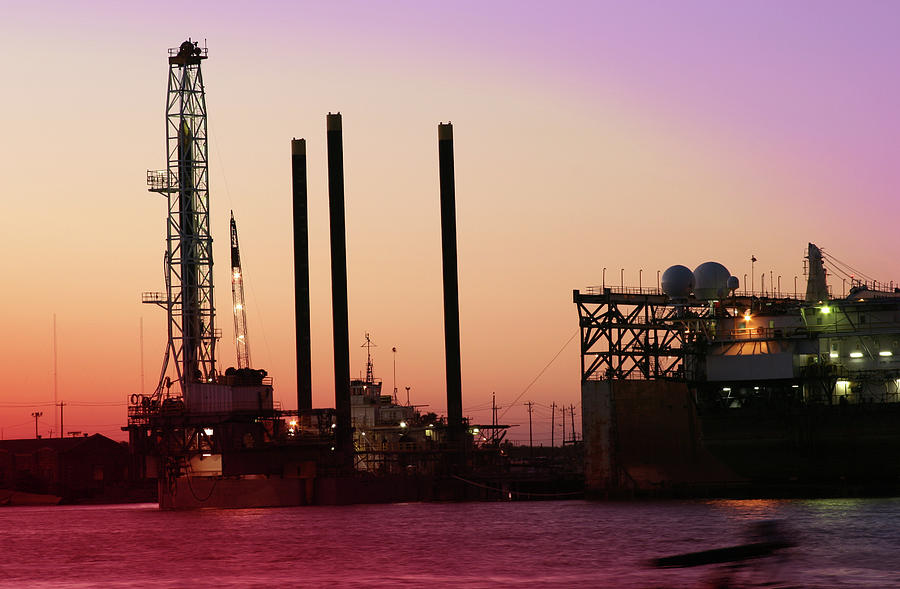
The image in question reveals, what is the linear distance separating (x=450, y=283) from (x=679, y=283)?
1860cm

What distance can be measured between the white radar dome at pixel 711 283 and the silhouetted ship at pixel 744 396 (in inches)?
3.2

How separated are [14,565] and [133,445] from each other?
135 ft

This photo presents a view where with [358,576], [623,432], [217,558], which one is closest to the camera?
[358,576]

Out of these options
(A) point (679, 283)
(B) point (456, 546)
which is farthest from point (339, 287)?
(B) point (456, 546)

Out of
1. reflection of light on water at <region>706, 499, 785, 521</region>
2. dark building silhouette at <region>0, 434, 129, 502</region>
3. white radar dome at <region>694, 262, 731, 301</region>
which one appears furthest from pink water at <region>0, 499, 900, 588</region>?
dark building silhouette at <region>0, 434, 129, 502</region>

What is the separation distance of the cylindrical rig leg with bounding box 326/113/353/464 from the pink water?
664cm

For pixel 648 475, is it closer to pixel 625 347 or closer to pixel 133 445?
pixel 625 347

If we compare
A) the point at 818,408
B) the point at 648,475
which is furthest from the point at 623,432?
the point at 818,408

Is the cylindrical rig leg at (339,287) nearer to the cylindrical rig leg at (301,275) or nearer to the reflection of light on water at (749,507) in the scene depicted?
the cylindrical rig leg at (301,275)

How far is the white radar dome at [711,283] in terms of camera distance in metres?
110

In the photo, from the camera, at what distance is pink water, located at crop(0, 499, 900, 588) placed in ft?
180

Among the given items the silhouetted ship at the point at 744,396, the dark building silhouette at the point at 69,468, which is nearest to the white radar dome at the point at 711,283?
the silhouetted ship at the point at 744,396

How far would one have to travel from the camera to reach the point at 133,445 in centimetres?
10906

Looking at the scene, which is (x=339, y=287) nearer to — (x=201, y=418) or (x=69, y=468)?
(x=201, y=418)
